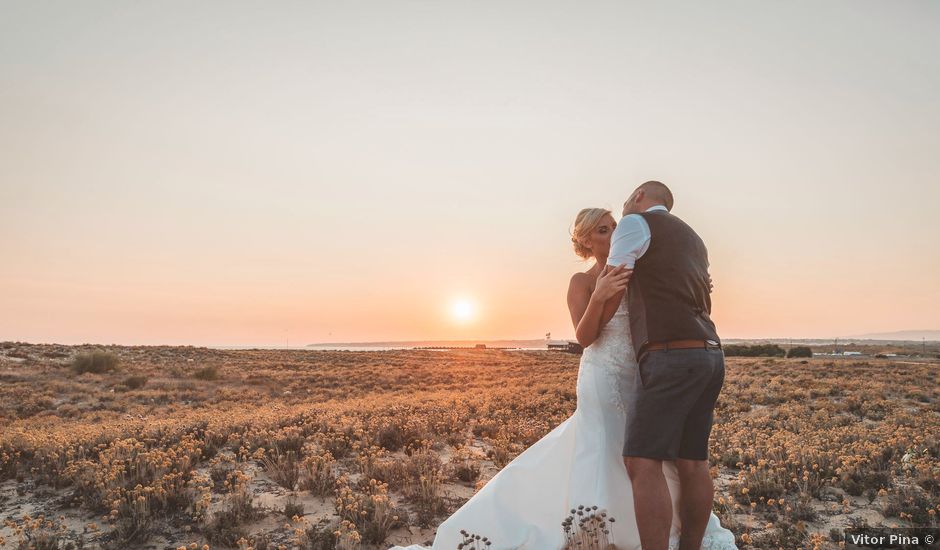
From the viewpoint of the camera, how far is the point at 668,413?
3137 millimetres

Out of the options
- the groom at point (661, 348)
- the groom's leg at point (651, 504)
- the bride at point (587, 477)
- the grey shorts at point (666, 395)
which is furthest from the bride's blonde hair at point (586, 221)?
the groom's leg at point (651, 504)

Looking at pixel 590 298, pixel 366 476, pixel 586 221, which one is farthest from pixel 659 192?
pixel 366 476

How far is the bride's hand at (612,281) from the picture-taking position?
3.19 meters

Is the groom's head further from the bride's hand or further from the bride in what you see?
the bride's hand

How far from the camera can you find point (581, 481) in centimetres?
383

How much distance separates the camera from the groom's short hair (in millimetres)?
3568

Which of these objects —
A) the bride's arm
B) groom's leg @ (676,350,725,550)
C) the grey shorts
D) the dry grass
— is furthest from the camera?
the dry grass

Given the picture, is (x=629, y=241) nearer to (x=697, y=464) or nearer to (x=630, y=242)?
(x=630, y=242)

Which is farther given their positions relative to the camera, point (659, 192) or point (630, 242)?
point (659, 192)

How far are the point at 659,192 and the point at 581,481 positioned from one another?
211 cm

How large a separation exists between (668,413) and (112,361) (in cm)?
3899

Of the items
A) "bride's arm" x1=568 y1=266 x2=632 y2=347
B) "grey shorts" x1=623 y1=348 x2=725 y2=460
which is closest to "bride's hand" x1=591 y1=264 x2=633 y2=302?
"bride's arm" x1=568 y1=266 x2=632 y2=347

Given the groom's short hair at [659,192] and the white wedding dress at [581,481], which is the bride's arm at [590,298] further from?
the groom's short hair at [659,192]

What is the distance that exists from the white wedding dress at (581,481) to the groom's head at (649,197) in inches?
26.8
